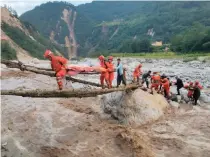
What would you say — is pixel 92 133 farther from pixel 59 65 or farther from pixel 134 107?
pixel 59 65

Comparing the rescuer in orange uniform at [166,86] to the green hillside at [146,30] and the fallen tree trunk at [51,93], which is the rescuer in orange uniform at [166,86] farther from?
the green hillside at [146,30]

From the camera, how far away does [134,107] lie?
13.9m

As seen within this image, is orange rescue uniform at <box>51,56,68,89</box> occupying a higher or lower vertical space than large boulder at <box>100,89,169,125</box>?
higher

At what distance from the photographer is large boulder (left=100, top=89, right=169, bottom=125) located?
→ 13.7 m

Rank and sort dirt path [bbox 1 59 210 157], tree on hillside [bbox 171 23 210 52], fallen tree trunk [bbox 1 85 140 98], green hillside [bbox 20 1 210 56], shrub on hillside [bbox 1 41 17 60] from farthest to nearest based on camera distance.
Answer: green hillside [bbox 20 1 210 56] < shrub on hillside [bbox 1 41 17 60] < tree on hillside [bbox 171 23 210 52] < dirt path [bbox 1 59 210 157] < fallen tree trunk [bbox 1 85 140 98]

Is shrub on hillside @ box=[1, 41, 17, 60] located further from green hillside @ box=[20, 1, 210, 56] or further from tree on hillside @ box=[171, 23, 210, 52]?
tree on hillside @ box=[171, 23, 210, 52]

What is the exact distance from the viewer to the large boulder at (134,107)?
13.7 metres

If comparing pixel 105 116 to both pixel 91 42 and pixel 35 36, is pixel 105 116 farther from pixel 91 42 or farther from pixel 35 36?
pixel 91 42

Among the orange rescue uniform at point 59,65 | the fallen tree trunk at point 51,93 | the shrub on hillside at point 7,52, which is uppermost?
the orange rescue uniform at point 59,65

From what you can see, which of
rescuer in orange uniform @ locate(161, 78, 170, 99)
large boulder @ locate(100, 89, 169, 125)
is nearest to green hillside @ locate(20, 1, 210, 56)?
rescuer in orange uniform @ locate(161, 78, 170, 99)

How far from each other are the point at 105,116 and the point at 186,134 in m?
3.64

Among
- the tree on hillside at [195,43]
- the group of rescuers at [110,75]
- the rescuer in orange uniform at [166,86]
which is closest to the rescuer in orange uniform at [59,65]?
the group of rescuers at [110,75]

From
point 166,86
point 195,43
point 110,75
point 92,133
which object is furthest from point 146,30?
point 92,133

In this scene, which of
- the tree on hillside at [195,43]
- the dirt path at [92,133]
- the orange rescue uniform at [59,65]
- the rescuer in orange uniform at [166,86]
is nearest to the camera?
the orange rescue uniform at [59,65]
